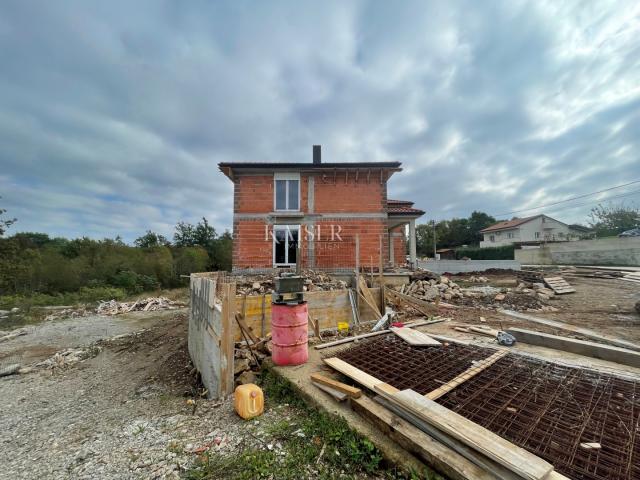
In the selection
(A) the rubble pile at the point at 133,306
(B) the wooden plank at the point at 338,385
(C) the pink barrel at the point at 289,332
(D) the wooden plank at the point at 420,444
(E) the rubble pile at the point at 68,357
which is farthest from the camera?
(A) the rubble pile at the point at 133,306

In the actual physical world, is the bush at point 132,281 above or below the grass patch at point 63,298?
above

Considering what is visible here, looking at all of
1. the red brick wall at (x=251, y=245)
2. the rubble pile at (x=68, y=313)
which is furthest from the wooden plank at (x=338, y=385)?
the rubble pile at (x=68, y=313)

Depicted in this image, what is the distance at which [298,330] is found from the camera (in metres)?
3.98

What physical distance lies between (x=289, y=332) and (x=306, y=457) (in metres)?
1.71

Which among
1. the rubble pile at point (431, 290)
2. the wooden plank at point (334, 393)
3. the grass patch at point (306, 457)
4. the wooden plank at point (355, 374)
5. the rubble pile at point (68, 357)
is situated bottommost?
the rubble pile at point (68, 357)

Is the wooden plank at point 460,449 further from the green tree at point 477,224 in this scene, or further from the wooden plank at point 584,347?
the green tree at point 477,224

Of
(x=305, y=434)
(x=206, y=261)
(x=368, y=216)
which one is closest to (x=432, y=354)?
(x=305, y=434)

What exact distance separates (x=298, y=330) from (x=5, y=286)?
22.7 metres

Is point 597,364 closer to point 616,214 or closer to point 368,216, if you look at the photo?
point 368,216

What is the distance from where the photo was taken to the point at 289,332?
3.96m

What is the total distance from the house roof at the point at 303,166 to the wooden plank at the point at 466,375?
9991mm

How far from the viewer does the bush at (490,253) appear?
2779 centimetres

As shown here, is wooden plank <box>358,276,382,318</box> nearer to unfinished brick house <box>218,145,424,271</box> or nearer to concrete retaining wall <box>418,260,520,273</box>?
unfinished brick house <box>218,145,424,271</box>

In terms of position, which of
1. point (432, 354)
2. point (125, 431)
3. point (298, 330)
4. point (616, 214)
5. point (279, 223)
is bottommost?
point (125, 431)
